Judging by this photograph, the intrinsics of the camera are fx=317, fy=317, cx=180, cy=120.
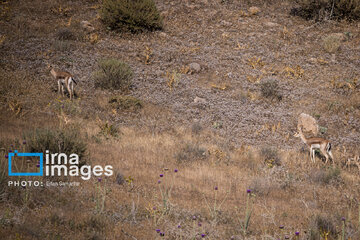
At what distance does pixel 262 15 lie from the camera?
24188 millimetres

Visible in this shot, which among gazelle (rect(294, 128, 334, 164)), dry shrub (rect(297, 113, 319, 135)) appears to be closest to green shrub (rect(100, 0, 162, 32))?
dry shrub (rect(297, 113, 319, 135))

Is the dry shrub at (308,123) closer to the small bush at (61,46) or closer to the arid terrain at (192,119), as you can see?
the arid terrain at (192,119)

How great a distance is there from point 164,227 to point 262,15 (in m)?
22.4

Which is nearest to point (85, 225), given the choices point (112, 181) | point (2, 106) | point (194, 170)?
point (112, 181)

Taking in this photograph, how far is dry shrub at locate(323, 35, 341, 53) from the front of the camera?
63.8 ft

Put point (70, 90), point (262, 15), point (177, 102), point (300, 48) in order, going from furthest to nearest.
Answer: point (262, 15)
point (300, 48)
point (177, 102)
point (70, 90)

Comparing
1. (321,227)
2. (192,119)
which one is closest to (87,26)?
(192,119)

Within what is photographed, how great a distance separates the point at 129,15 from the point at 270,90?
34.4 feet

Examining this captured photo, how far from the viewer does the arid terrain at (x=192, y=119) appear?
208 inches

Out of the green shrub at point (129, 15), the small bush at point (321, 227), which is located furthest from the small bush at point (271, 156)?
the green shrub at point (129, 15)

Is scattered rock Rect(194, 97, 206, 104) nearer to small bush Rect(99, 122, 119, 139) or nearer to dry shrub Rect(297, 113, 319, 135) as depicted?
dry shrub Rect(297, 113, 319, 135)

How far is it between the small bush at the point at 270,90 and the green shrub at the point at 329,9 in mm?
11548

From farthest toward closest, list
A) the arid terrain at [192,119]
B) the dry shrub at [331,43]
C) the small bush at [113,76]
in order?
1. the dry shrub at [331,43]
2. the small bush at [113,76]
3. the arid terrain at [192,119]

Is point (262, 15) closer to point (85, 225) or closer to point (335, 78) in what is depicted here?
point (335, 78)
